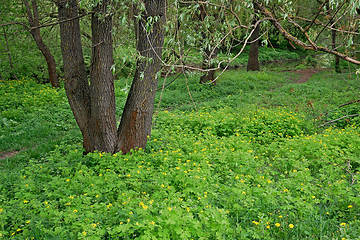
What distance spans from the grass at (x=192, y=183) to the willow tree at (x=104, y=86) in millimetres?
438

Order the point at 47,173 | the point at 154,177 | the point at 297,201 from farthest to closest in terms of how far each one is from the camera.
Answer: the point at 47,173 → the point at 154,177 → the point at 297,201

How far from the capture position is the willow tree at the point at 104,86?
471 centimetres

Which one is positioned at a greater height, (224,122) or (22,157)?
(224,122)

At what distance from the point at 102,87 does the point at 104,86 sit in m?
0.04

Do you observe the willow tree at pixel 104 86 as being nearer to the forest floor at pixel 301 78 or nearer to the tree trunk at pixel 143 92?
the tree trunk at pixel 143 92

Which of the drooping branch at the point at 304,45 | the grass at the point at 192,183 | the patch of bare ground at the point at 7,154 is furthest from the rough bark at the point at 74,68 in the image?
the drooping branch at the point at 304,45

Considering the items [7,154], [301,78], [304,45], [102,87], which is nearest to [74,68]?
[102,87]

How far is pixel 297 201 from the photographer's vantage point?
3145mm

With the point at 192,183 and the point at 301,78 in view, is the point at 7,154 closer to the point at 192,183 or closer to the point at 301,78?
the point at 192,183

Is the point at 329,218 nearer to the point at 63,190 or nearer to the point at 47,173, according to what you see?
the point at 63,190

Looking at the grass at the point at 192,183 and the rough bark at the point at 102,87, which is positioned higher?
the rough bark at the point at 102,87

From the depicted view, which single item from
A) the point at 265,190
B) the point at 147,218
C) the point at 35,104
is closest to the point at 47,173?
the point at 147,218

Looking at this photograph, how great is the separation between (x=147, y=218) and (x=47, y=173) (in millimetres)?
2613

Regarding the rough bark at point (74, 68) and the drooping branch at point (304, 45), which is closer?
the drooping branch at point (304, 45)
